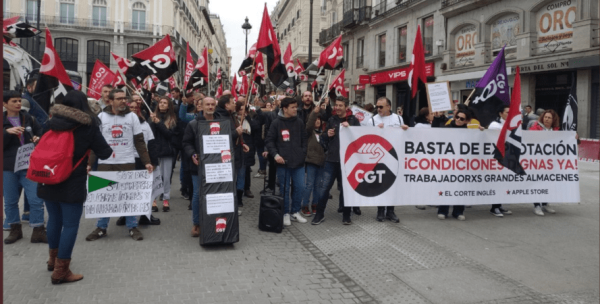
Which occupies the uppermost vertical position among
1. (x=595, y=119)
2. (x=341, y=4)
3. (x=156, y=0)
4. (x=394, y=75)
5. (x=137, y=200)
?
(x=156, y=0)

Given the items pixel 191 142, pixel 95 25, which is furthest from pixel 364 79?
pixel 95 25

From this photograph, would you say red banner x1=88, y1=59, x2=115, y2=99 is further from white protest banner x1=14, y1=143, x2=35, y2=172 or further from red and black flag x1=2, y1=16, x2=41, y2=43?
white protest banner x1=14, y1=143, x2=35, y2=172

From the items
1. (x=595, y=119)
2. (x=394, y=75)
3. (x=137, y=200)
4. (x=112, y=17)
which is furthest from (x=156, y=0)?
(x=137, y=200)

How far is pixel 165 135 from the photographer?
23.6 feet

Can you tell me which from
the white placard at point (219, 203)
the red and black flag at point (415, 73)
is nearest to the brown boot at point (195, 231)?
the white placard at point (219, 203)

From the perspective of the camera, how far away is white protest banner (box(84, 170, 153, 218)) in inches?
224

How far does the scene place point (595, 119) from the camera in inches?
656

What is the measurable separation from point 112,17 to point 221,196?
49068 millimetres

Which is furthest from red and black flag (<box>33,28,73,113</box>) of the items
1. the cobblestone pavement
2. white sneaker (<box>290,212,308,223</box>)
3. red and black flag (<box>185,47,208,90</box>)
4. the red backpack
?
red and black flag (<box>185,47,208,90</box>)

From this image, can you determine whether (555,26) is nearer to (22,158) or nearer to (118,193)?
(118,193)

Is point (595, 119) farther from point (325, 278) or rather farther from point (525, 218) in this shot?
point (325, 278)

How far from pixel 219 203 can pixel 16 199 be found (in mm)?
2481

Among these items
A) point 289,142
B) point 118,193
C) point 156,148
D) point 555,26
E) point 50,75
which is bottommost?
point 118,193

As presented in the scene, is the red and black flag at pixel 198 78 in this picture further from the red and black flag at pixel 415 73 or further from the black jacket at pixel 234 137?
the red and black flag at pixel 415 73
